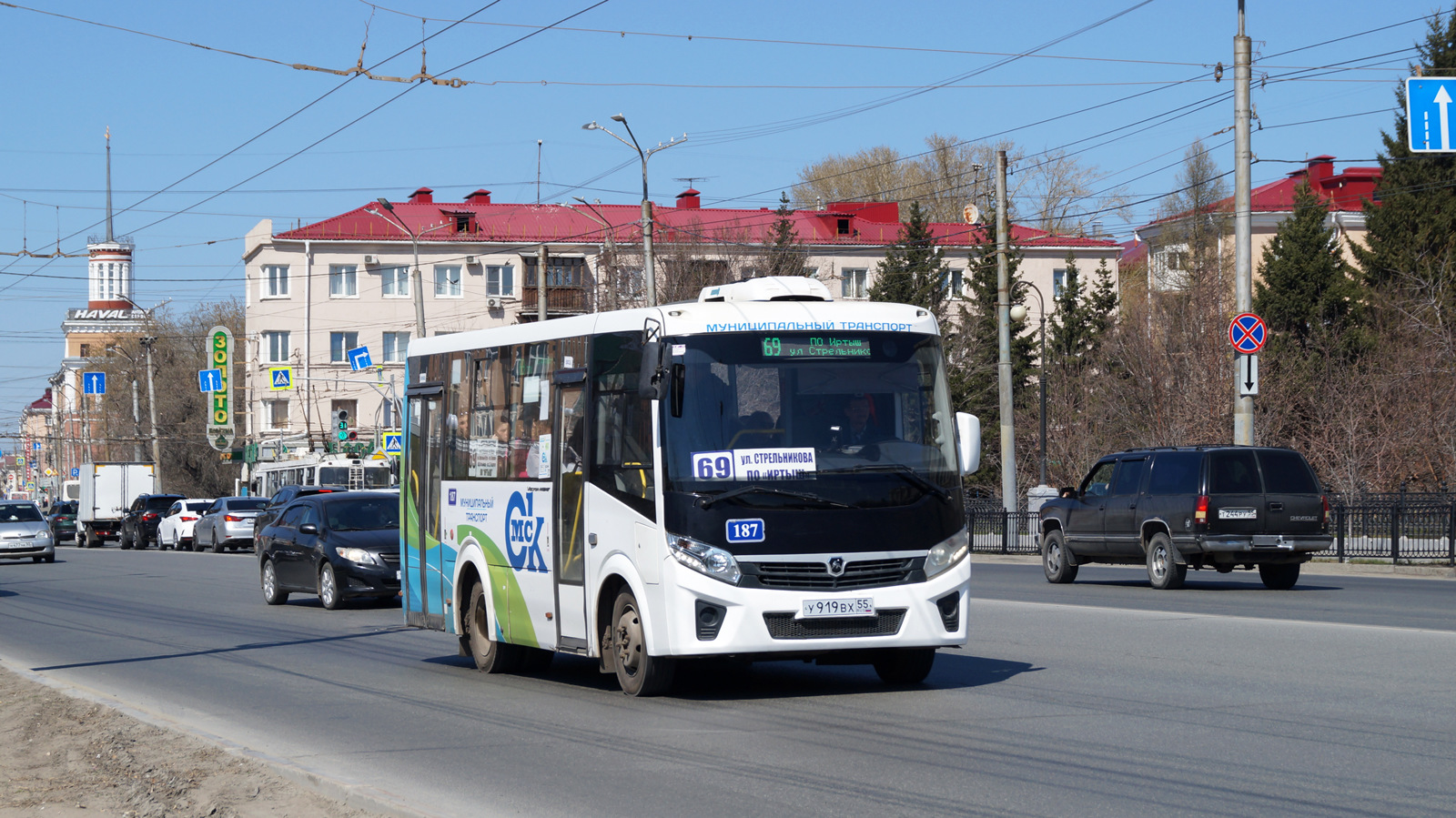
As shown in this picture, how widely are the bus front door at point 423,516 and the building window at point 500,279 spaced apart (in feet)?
220

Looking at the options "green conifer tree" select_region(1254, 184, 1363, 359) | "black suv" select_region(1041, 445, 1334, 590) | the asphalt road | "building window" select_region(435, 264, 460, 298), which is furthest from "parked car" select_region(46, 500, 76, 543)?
"black suv" select_region(1041, 445, 1334, 590)

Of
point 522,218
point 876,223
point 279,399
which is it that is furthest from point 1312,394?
point 279,399

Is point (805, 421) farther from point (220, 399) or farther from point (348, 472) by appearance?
point (220, 399)

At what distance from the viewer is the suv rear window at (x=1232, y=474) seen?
21.7m

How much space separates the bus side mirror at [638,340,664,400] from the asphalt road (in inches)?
86.8

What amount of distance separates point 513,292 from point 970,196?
933 inches

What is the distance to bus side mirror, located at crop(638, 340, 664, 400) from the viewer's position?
11.1 m

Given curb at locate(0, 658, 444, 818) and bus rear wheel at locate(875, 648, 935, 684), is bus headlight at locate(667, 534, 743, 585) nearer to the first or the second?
bus rear wheel at locate(875, 648, 935, 684)

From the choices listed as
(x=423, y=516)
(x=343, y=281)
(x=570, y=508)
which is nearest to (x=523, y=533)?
(x=570, y=508)

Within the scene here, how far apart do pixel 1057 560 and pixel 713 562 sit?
49.0 feet

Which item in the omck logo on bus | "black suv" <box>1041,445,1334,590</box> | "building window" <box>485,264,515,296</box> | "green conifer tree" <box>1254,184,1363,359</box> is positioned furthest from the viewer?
"building window" <box>485,264,515,296</box>

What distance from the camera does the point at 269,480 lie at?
64.6 metres

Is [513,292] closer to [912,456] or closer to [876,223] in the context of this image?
[876,223]

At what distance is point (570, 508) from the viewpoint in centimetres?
1211
